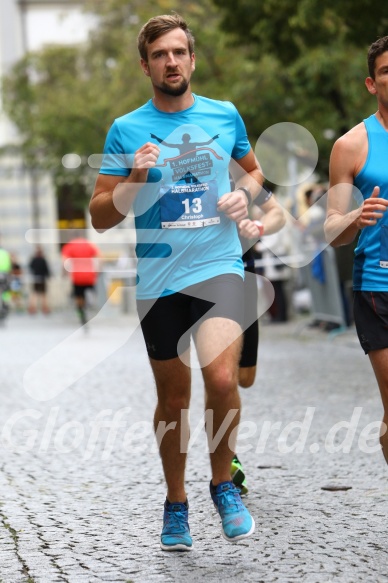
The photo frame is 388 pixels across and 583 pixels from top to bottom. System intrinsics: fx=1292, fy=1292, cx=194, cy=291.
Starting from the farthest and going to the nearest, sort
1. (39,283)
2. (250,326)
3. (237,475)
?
(39,283), (250,326), (237,475)

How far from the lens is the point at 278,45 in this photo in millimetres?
16656

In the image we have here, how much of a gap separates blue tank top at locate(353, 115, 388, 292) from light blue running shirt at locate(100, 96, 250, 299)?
1.70 ft

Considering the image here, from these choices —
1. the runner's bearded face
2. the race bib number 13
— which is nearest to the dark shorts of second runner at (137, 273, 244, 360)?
the race bib number 13

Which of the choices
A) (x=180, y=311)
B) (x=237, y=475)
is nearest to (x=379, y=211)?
(x=180, y=311)

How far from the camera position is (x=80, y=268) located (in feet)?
74.5

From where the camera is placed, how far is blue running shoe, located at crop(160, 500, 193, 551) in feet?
16.3

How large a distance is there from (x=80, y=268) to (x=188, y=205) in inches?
704

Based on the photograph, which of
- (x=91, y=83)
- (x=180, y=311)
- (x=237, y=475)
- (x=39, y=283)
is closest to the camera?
(x=180, y=311)

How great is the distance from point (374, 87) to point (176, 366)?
1.31 metres

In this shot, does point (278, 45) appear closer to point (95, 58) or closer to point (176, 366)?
point (176, 366)

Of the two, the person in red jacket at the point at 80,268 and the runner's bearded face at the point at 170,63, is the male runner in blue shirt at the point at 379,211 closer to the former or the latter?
the runner's bearded face at the point at 170,63

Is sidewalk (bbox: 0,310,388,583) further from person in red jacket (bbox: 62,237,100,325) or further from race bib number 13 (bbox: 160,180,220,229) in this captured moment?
person in red jacket (bbox: 62,237,100,325)

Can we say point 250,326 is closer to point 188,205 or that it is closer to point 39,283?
point 188,205

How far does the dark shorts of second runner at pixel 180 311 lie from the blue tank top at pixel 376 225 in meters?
0.51
